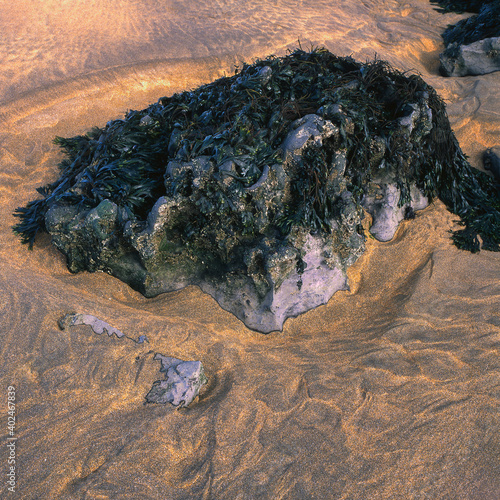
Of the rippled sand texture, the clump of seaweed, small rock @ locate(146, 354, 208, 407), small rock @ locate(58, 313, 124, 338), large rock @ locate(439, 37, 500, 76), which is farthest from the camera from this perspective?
large rock @ locate(439, 37, 500, 76)

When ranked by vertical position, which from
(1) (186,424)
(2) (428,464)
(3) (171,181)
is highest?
(3) (171,181)

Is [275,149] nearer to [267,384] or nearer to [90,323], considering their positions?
[267,384]

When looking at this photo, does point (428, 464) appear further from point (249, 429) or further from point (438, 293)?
point (438, 293)

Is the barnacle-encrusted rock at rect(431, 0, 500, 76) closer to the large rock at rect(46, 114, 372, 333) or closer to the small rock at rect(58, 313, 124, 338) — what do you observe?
the large rock at rect(46, 114, 372, 333)

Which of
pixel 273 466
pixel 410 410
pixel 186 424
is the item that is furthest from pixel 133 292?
pixel 410 410

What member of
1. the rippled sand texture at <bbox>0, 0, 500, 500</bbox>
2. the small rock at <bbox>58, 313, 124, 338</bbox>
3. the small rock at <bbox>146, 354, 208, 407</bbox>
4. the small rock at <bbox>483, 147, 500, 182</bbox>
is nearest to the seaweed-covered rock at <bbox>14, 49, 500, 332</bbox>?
the rippled sand texture at <bbox>0, 0, 500, 500</bbox>

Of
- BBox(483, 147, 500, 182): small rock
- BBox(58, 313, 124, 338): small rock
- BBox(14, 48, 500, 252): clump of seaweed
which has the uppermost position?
BBox(14, 48, 500, 252): clump of seaweed

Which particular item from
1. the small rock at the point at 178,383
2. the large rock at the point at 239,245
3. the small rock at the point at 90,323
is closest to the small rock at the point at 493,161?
the large rock at the point at 239,245
